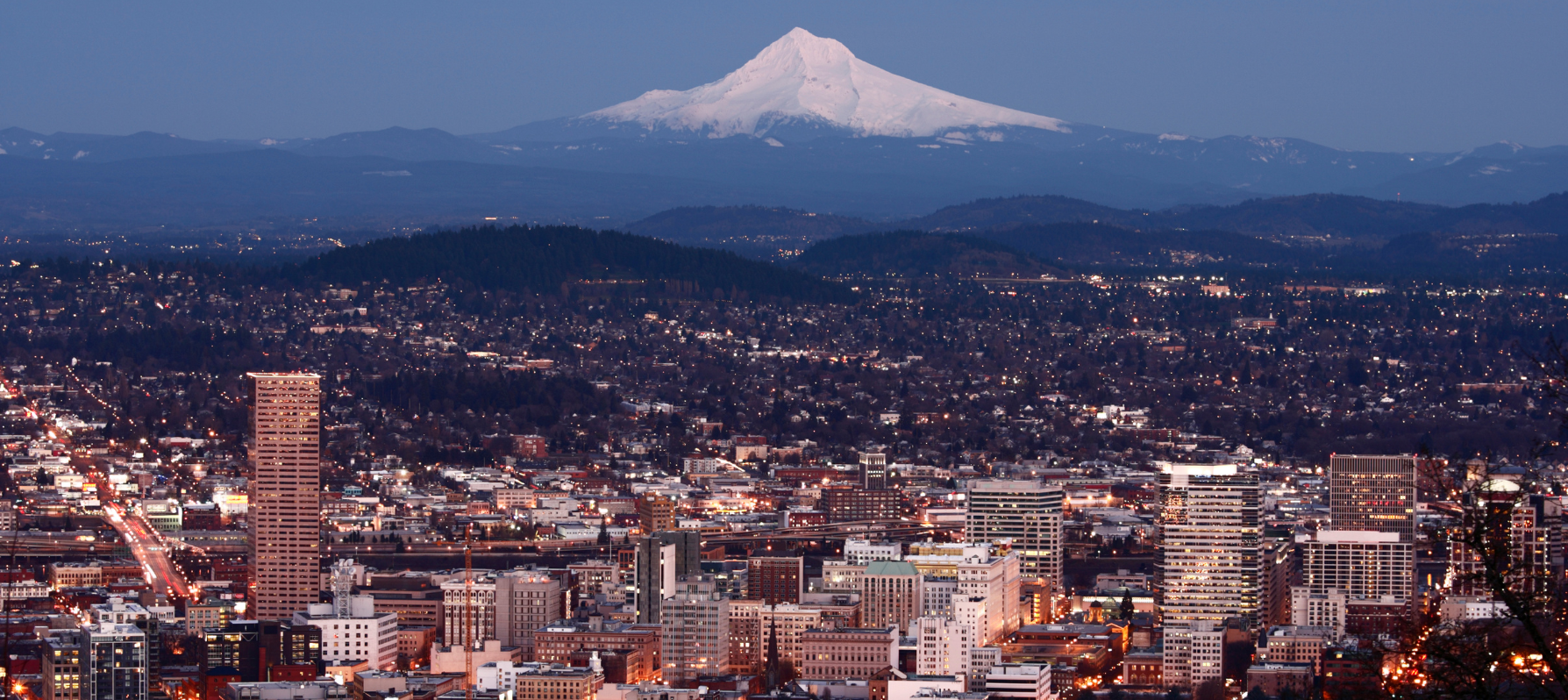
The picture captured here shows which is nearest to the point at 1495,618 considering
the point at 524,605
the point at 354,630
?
the point at 354,630

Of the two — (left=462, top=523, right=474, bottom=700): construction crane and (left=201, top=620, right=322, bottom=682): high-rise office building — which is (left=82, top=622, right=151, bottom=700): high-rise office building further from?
(left=462, top=523, right=474, bottom=700): construction crane

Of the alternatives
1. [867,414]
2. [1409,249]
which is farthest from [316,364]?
[1409,249]

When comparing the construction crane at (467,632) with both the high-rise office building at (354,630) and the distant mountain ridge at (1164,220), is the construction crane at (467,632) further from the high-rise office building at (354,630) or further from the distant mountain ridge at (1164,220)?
the distant mountain ridge at (1164,220)

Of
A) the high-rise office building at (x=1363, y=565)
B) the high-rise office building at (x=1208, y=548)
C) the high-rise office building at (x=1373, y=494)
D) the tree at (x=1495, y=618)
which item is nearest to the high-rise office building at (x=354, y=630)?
the high-rise office building at (x=1208, y=548)

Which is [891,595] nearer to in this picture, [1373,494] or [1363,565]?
[1363,565]

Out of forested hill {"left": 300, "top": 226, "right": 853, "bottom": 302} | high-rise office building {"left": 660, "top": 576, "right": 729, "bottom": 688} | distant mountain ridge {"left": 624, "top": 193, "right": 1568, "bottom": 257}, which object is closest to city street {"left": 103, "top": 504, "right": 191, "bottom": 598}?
high-rise office building {"left": 660, "top": 576, "right": 729, "bottom": 688}

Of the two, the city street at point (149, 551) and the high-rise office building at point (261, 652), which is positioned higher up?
the high-rise office building at point (261, 652)
